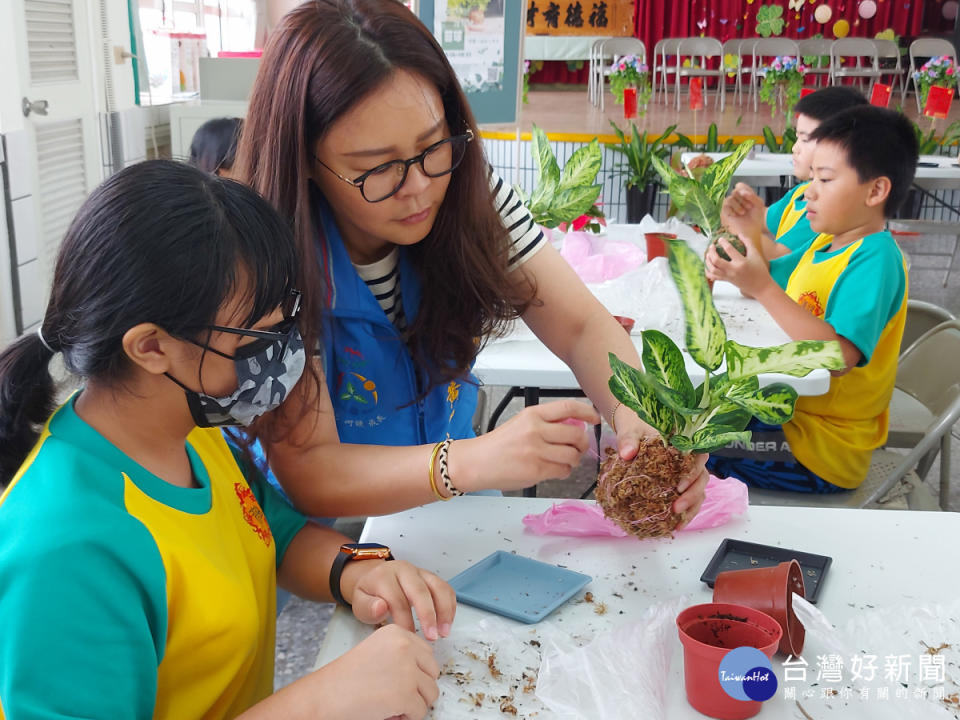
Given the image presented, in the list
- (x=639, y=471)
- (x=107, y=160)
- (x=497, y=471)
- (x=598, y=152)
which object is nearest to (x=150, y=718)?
(x=497, y=471)

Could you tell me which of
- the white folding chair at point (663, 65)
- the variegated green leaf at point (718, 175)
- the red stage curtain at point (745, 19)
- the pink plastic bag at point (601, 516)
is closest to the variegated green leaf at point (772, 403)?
the pink plastic bag at point (601, 516)

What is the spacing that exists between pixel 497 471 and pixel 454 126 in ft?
1.67

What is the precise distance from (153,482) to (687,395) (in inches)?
23.2

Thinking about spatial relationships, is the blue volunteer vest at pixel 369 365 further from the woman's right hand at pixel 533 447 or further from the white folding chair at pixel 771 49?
the white folding chair at pixel 771 49

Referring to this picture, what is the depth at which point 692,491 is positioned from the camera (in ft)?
3.61

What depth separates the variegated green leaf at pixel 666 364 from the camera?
3.38ft

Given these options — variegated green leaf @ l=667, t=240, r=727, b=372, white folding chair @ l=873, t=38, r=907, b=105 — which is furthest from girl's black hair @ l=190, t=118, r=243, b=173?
white folding chair @ l=873, t=38, r=907, b=105

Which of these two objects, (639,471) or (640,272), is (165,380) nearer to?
(639,471)

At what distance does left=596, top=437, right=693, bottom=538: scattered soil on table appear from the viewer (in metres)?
1.08

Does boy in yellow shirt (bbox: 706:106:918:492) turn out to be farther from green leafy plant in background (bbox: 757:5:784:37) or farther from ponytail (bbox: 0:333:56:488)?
green leafy plant in background (bbox: 757:5:784:37)

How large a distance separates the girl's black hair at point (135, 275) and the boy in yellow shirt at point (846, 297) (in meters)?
1.28

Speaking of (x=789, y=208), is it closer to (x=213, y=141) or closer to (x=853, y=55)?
(x=213, y=141)

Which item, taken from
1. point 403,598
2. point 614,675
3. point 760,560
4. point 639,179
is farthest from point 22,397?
point 639,179

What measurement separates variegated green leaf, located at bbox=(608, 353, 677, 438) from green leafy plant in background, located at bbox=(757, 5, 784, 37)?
35.2 feet
